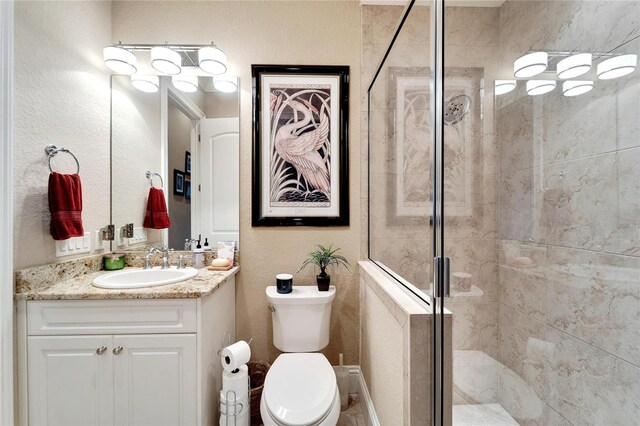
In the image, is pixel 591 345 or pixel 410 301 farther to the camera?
pixel 410 301

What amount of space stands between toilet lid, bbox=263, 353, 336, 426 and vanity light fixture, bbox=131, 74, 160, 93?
1927 millimetres

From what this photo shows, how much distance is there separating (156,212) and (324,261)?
118cm

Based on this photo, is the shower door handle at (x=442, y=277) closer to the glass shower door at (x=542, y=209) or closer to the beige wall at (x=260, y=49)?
the glass shower door at (x=542, y=209)

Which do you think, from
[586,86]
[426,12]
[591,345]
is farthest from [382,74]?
[591,345]

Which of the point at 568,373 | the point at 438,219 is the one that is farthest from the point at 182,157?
the point at 568,373

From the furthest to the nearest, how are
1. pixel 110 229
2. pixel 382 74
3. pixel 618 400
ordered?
1. pixel 110 229
2. pixel 382 74
3. pixel 618 400

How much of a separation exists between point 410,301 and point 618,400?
60 centimetres

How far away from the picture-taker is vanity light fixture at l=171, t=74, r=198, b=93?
6.06 feet

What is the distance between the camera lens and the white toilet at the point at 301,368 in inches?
44.8

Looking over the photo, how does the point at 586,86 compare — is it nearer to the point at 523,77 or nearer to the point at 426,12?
the point at 523,77

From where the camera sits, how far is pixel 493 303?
103 centimetres

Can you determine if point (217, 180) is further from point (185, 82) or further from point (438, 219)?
point (438, 219)

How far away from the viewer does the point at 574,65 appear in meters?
0.84

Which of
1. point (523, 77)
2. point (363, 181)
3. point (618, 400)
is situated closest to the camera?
point (618, 400)
